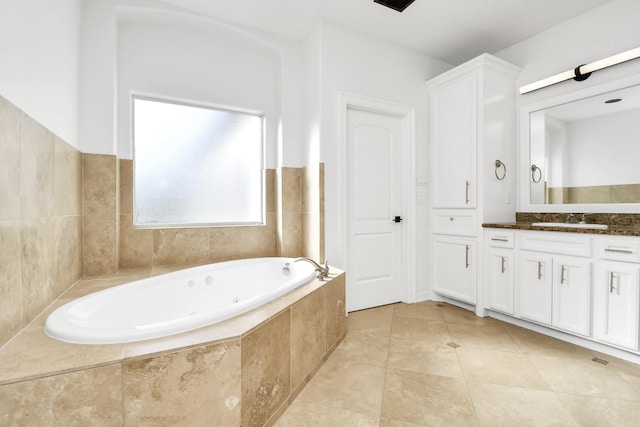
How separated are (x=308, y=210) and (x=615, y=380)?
2.31 m

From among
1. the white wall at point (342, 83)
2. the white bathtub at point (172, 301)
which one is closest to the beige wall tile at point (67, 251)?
the white bathtub at point (172, 301)

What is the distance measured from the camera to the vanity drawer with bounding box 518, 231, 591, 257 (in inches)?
80.0

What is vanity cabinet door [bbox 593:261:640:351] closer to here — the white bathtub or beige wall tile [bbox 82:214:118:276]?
the white bathtub

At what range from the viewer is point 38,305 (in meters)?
1.35

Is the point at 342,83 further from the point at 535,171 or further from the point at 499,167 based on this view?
the point at 535,171

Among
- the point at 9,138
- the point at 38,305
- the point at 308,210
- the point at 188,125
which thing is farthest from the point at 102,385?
the point at 188,125

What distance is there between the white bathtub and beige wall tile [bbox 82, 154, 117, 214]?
0.75 m

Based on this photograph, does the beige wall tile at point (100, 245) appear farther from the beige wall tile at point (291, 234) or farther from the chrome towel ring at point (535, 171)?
the chrome towel ring at point (535, 171)

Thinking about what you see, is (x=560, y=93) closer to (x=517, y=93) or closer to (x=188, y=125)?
(x=517, y=93)

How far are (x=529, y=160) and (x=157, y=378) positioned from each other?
10.9ft

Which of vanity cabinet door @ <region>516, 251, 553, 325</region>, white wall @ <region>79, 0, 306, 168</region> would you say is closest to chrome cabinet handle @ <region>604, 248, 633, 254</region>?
vanity cabinet door @ <region>516, 251, 553, 325</region>

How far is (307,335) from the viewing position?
1.63m

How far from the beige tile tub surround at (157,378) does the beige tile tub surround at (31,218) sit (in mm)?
133

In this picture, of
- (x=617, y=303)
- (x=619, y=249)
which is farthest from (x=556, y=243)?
(x=617, y=303)
